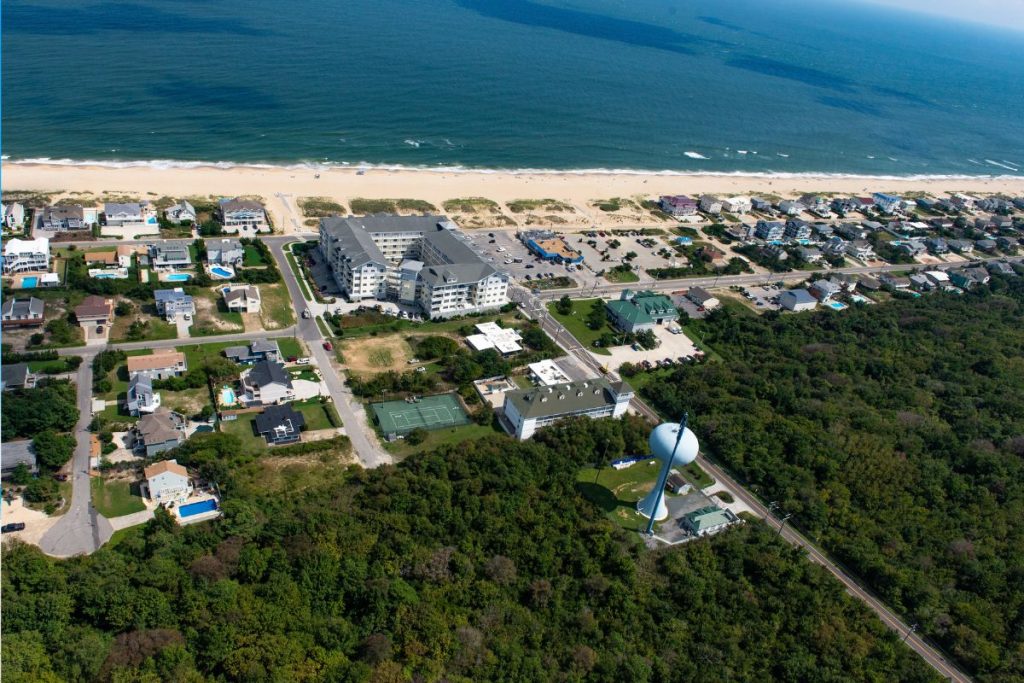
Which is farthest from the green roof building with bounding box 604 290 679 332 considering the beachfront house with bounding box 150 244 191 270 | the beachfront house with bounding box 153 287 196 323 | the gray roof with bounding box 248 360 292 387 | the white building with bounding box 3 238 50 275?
the white building with bounding box 3 238 50 275

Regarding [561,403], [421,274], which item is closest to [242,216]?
[421,274]

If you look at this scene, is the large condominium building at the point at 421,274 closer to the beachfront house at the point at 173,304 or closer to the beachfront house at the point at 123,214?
the beachfront house at the point at 173,304

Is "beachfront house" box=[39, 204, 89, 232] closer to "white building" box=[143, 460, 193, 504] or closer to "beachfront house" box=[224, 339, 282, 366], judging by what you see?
"beachfront house" box=[224, 339, 282, 366]

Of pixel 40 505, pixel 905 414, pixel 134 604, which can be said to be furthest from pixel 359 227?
pixel 905 414

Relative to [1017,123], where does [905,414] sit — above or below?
below

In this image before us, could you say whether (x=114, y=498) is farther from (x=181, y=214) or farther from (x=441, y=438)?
(x=181, y=214)

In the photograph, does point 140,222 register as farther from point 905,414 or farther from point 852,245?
point 852,245

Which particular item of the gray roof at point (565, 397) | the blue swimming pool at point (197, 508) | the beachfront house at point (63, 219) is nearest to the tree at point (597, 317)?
the gray roof at point (565, 397)
